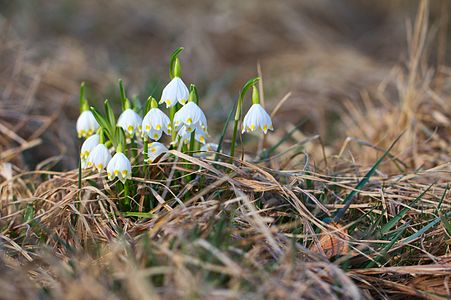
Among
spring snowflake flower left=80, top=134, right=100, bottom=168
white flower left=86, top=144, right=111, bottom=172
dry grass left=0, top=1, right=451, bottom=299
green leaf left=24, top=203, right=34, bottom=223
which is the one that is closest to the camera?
dry grass left=0, top=1, right=451, bottom=299

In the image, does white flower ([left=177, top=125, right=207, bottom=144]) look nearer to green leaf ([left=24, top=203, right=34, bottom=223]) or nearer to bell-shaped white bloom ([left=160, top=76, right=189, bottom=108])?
bell-shaped white bloom ([left=160, top=76, right=189, bottom=108])

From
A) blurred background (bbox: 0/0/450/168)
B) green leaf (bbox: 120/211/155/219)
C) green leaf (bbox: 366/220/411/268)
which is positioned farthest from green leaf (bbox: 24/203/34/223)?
green leaf (bbox: 366/220/411/268)

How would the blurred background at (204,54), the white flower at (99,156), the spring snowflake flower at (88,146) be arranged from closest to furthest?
1. the white flower at (99,156)
2. the spring snowflake flower at (88,146)
3. the blurred background at (204,54)

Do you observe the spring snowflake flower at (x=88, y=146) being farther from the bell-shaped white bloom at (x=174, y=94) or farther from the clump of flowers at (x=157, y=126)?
the bell-shaped white bloom at (x=174, y=94)

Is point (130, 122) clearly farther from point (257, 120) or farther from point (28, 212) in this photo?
point (28, 212)

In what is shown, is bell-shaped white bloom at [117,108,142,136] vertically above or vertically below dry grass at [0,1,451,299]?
above

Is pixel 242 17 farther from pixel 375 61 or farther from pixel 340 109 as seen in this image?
pixel 340 109

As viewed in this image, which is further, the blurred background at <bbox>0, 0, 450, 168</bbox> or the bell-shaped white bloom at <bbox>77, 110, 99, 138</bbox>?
the blurred background at <bbox>0, 0, 450, 168</bbox>

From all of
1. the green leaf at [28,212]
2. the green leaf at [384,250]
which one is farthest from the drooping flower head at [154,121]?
the green leaf at [384,250]
